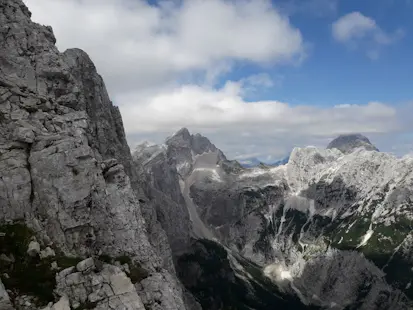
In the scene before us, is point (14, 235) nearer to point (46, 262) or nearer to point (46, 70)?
point (46, 262)

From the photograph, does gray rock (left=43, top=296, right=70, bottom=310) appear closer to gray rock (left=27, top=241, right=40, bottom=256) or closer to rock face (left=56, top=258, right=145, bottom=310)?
rock face (left=56, top=258, right=145, bottom=310)

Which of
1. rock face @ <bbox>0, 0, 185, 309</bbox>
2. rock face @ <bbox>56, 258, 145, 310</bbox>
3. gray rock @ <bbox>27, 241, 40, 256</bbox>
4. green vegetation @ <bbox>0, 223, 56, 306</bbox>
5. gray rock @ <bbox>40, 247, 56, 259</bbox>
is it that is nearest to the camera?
green vegetation @ <bbox>0, 223, 56, 306</bbox>

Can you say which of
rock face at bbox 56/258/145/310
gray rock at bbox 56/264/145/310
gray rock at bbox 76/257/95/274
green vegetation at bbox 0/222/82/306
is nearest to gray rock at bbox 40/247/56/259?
green vegetation at bbox 0/222/82/306

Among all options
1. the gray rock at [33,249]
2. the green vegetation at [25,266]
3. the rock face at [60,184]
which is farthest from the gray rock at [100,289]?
the gray rock at [33,249]

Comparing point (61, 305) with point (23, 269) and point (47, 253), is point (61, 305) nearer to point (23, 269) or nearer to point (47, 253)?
point (23, 269)

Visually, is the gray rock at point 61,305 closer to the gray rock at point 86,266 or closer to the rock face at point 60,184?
the rock face at point 60,184

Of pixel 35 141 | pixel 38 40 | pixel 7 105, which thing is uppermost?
pixel 38 40

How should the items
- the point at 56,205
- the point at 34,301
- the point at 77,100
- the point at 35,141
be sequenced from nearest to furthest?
the point at 34,301
the point at 56,205
the point at 35,141
the point at 77,100

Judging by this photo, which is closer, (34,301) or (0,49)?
(34,301)

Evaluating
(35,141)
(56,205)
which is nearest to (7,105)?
(35,141)
